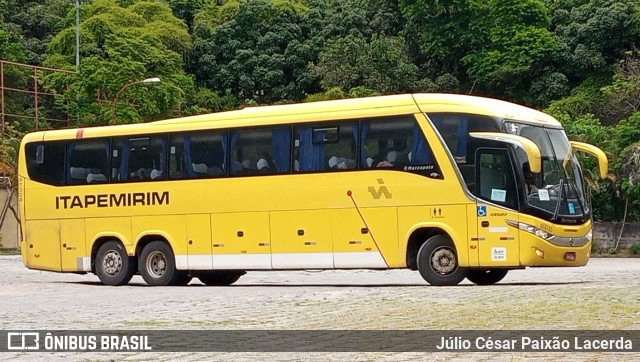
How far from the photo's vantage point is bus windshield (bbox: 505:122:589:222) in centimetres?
2211

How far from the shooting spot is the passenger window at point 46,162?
2711 cm

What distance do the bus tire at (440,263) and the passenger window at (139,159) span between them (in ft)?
20.3

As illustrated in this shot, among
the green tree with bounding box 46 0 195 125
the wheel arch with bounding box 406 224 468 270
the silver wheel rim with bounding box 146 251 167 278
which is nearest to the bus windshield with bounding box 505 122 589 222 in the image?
the wheel arch with bounding box 406 224 468 270

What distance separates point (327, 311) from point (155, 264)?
35.5 ft

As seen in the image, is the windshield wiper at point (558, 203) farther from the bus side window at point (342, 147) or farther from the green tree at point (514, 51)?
the green tree at point (514, 51)

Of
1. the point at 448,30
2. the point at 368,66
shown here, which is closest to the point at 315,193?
the point at 368,66

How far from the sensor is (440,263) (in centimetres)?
2255

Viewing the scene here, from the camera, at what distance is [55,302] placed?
19.2m

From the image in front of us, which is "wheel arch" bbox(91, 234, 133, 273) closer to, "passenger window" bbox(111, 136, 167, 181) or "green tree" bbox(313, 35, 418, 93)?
"passenger window" bbox(111, 136, 167, 181)

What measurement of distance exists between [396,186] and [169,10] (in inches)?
2838

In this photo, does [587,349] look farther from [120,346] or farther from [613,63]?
[613,63]

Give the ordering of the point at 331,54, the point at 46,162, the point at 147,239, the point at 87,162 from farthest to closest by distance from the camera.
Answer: the point at 331,54 < the point at 46,162 < the point at 87,162 < the point at 147,239

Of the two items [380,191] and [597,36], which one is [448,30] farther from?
[380,191]

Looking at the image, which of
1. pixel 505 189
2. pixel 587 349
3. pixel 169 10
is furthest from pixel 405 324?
pixel 169 10
